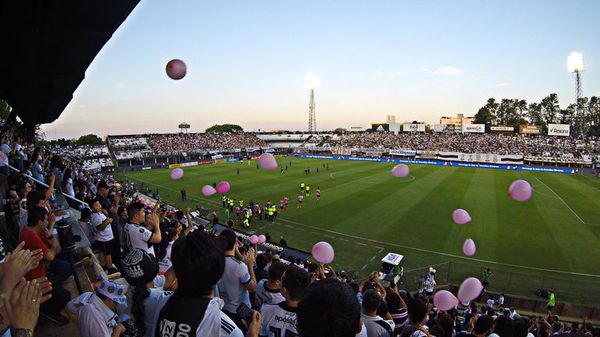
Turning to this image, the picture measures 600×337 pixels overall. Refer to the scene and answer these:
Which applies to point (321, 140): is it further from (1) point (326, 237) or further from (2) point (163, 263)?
(2) point (163, 263)

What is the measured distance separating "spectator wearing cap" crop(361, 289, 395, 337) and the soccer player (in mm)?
996

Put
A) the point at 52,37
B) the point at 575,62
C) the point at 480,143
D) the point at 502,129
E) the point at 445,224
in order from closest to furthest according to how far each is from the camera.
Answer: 1. the point at 52,37
2. the point at 445,224
3. the point at 575,62
4. the point at 480,143
5. the point at 502,129

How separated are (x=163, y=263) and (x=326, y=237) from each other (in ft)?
49.3

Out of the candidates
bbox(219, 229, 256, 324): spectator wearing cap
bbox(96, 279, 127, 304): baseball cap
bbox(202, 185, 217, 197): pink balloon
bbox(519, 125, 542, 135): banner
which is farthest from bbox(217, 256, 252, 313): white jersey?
bbox(519, 125, 542, 135): banner

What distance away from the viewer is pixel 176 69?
7629 millimetres

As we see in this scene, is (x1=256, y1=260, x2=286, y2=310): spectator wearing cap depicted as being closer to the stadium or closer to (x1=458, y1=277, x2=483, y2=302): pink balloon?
the stadium

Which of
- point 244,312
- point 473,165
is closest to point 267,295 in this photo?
point 244,312

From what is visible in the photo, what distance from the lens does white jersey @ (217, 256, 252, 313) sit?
13.3ft

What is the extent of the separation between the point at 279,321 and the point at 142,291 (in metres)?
1.18

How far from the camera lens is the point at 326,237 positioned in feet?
66.1

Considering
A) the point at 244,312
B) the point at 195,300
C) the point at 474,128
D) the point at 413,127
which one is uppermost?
the point at 413,127

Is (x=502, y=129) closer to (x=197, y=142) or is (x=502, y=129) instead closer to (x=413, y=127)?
(x=413, y=127)

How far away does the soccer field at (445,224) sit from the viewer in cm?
1603

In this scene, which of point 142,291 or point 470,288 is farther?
point 470,288
